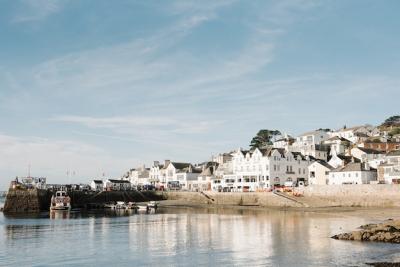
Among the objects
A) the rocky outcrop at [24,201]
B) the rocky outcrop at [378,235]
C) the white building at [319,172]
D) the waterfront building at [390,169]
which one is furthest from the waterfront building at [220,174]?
the rocky outcrop at [378,235]

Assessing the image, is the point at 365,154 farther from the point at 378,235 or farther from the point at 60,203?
the point at 378,235

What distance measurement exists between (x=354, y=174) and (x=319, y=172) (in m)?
12.1

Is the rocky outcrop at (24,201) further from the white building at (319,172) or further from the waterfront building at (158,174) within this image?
the white building at (319,172)

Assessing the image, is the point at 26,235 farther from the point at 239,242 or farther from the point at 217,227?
the point at 239,242

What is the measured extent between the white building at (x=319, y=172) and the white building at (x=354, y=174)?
5.17m

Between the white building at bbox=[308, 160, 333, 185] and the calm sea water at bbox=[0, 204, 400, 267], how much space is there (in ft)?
135

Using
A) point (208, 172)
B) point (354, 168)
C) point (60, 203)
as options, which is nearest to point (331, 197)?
point (354, 168)

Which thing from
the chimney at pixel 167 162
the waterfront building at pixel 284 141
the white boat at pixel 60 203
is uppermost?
the waterfront building at pixel 284 141

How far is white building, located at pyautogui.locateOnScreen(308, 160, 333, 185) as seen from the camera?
334 feet

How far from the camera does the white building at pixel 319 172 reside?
334ft

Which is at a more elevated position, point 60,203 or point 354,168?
point 354,168

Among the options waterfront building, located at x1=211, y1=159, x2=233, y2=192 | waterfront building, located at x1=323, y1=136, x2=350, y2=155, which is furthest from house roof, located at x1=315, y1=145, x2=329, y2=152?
waterfront building, located at x1=211, y1=159, x2=233, y2=192

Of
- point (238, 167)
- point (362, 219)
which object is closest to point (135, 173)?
point (238, 167)

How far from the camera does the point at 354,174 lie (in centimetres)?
9219
